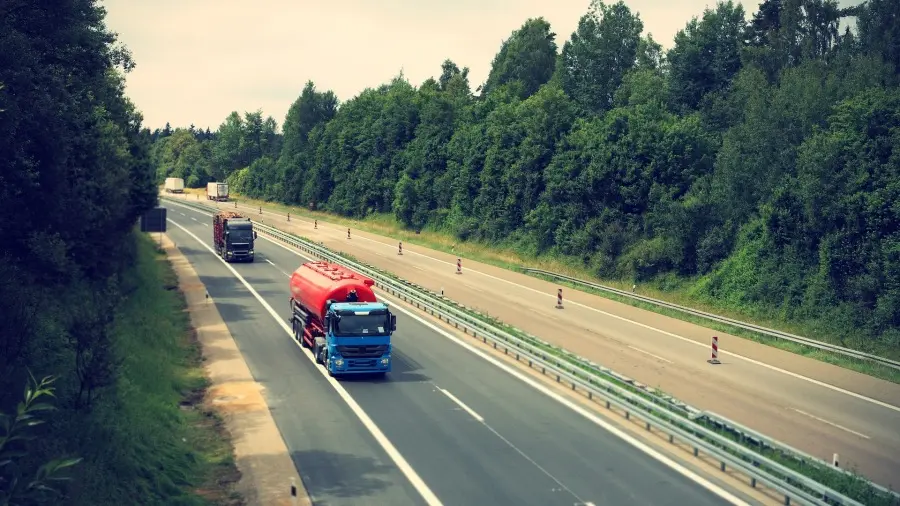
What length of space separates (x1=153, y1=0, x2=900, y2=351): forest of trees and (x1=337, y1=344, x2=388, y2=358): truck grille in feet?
83.1

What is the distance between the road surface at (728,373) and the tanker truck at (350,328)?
33.0 feet

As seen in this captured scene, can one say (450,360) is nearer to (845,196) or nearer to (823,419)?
(823,419)

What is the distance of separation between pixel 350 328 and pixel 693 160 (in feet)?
131

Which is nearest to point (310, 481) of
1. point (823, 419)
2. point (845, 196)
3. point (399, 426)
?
point (399, 426)

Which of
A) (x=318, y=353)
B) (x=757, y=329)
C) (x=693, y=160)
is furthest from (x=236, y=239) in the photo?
(x=757, y=329)

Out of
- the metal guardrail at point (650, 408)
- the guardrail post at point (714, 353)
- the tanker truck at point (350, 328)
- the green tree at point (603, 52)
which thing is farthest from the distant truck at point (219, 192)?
the guardrail post at point (714, 353)

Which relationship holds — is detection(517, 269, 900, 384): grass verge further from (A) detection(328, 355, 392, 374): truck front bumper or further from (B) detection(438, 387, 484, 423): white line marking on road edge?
(A) detection(328, 355, 392, 374): truck front bumper

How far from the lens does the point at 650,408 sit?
934 inches

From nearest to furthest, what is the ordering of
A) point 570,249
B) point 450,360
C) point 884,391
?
point 884,391
point 450,360
point 570,249

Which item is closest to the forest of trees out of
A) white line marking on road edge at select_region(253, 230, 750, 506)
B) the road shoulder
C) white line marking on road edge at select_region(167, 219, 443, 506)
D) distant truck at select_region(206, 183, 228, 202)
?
white line marking on road edge at select_region(253, 230, 750, 506)

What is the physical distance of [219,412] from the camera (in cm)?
2544

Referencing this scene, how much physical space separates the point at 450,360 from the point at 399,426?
9.19 meters

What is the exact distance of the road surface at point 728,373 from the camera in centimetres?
2443

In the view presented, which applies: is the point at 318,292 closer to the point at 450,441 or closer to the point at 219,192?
the point at 450,441
